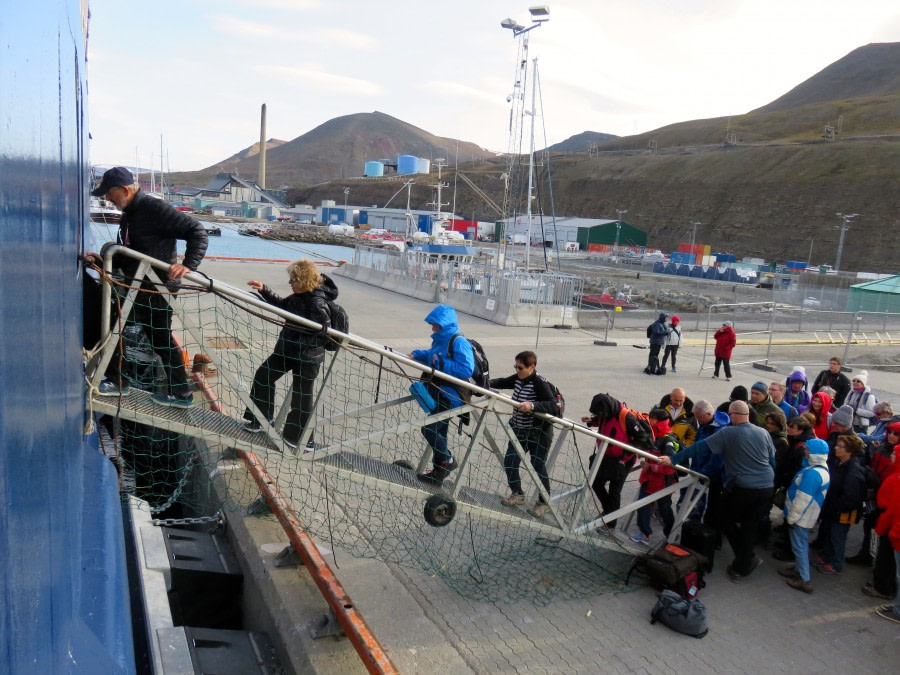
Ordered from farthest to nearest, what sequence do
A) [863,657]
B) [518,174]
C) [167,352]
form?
[518,174]
[863,657]
[167,352]

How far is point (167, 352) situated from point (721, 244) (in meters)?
84.9

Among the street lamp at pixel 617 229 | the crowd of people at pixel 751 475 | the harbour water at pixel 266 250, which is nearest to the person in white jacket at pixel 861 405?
the crowd of people at pixel 751 475

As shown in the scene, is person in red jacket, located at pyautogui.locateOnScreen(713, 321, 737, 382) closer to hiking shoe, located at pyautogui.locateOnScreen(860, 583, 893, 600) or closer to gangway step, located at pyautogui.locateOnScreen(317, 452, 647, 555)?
hiking shoe, located at pyautogui.locateOnScreen(860, 583, 893, 600)

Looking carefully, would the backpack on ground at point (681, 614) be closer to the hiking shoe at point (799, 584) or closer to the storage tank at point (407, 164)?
the hiking shoe at point (799, 584)

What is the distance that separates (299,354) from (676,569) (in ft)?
11.1

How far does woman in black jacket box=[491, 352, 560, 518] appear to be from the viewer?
17.9ft

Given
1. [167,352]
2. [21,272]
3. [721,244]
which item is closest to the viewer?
[21,272]

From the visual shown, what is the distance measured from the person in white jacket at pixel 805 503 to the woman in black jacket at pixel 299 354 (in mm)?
4098

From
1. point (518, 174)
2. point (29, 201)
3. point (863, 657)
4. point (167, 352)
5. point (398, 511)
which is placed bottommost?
point (863, 657)

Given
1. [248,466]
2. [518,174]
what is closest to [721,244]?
[518,174]

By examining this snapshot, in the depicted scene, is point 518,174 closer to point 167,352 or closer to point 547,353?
point 547,353

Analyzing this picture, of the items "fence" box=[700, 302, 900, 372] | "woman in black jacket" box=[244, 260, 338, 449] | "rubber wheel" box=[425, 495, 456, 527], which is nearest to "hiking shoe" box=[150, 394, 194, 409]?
"woman in black jacket" box=[244, 260, 338, 449]

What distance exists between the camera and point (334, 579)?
14.1ft

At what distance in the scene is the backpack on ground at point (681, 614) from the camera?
4.87 metres
